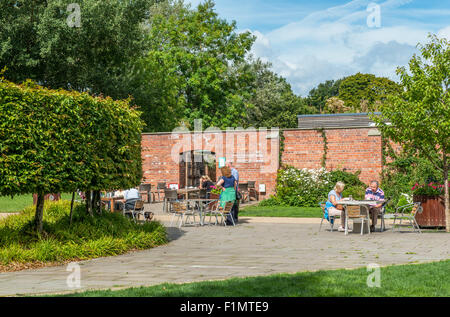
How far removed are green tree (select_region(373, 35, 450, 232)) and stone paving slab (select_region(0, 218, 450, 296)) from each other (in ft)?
7.48

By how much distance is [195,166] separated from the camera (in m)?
26.9

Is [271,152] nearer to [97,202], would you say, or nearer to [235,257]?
[97,202]

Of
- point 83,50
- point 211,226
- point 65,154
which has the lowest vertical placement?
point 211,226

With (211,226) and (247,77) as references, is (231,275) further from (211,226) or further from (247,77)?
(247,77)

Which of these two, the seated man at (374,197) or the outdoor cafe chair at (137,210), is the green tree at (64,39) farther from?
the seated man at (374,197)

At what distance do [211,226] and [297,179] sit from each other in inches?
332

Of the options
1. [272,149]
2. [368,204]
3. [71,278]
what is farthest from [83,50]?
[71,278]

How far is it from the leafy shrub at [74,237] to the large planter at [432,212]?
6.73 meters

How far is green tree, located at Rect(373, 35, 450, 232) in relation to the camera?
484 inches

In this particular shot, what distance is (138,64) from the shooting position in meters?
34.4

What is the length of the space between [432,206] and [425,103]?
2761 mm

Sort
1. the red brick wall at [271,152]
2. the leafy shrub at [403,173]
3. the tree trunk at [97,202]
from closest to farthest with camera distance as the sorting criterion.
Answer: the tree trunk at [97,202] → the leafy shrub at [403,173] → the red brick wall at [271,152]

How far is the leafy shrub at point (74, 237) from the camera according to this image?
8462 millimetres

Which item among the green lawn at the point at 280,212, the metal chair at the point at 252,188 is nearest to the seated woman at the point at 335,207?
the green lawn at the point at 280,212
